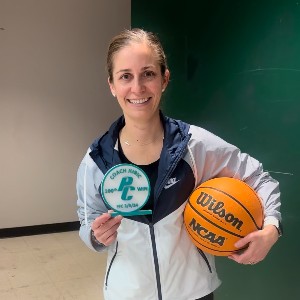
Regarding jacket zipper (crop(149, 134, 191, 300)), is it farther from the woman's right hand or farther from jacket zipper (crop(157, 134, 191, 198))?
the woman's right hand

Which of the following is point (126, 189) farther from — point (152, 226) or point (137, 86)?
point (137, 86)

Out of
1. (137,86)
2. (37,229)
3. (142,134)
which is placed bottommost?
(37,229)

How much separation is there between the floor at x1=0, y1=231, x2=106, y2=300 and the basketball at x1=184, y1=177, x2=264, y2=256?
2035 mm

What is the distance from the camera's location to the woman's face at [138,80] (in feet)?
4.03

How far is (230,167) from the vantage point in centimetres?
132

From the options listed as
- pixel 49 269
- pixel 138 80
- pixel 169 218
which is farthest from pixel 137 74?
pixel 49 269

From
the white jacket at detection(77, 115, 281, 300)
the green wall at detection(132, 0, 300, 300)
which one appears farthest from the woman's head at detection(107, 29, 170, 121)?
the green wall at detection(132, 0, 300, 300)

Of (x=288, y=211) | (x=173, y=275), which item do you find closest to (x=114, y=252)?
(x=173, y=275)

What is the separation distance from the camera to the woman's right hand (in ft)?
3.65

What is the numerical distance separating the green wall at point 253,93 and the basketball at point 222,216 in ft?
3.13

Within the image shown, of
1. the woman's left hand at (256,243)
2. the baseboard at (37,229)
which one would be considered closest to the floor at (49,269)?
the baseboard at (37,229)

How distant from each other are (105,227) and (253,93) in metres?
1.54

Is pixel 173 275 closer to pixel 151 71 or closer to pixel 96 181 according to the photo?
pixel 96 181

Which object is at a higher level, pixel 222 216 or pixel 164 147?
pixel 164 147
